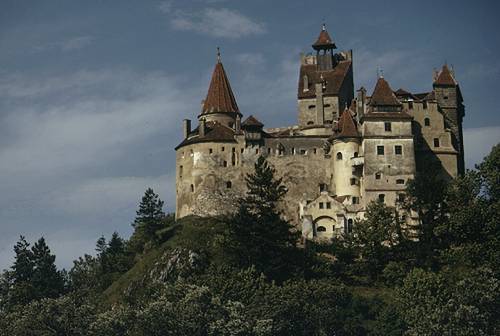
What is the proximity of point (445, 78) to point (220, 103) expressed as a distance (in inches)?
890

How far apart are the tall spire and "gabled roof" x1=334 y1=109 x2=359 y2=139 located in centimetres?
1242

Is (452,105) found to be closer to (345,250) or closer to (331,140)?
(331,140)

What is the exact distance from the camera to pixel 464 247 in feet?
326

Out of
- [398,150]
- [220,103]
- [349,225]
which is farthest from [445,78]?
[220,103]

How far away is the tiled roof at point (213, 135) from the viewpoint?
4656 inches

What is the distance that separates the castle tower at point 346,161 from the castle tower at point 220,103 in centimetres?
1231

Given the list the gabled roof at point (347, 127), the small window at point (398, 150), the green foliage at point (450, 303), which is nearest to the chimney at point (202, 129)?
the gabled roof at point (347, 127)

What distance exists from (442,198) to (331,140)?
47.8 ft

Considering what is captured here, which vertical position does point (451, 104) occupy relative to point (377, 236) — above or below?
above

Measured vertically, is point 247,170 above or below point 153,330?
above

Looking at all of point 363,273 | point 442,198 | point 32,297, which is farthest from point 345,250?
point 32,297

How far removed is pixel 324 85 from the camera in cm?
12506

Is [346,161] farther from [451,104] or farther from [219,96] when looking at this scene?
[219,96]

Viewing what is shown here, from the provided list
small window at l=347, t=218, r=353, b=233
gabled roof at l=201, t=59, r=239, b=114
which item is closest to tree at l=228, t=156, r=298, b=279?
small window at l=347, t=218, r=353, b=233
